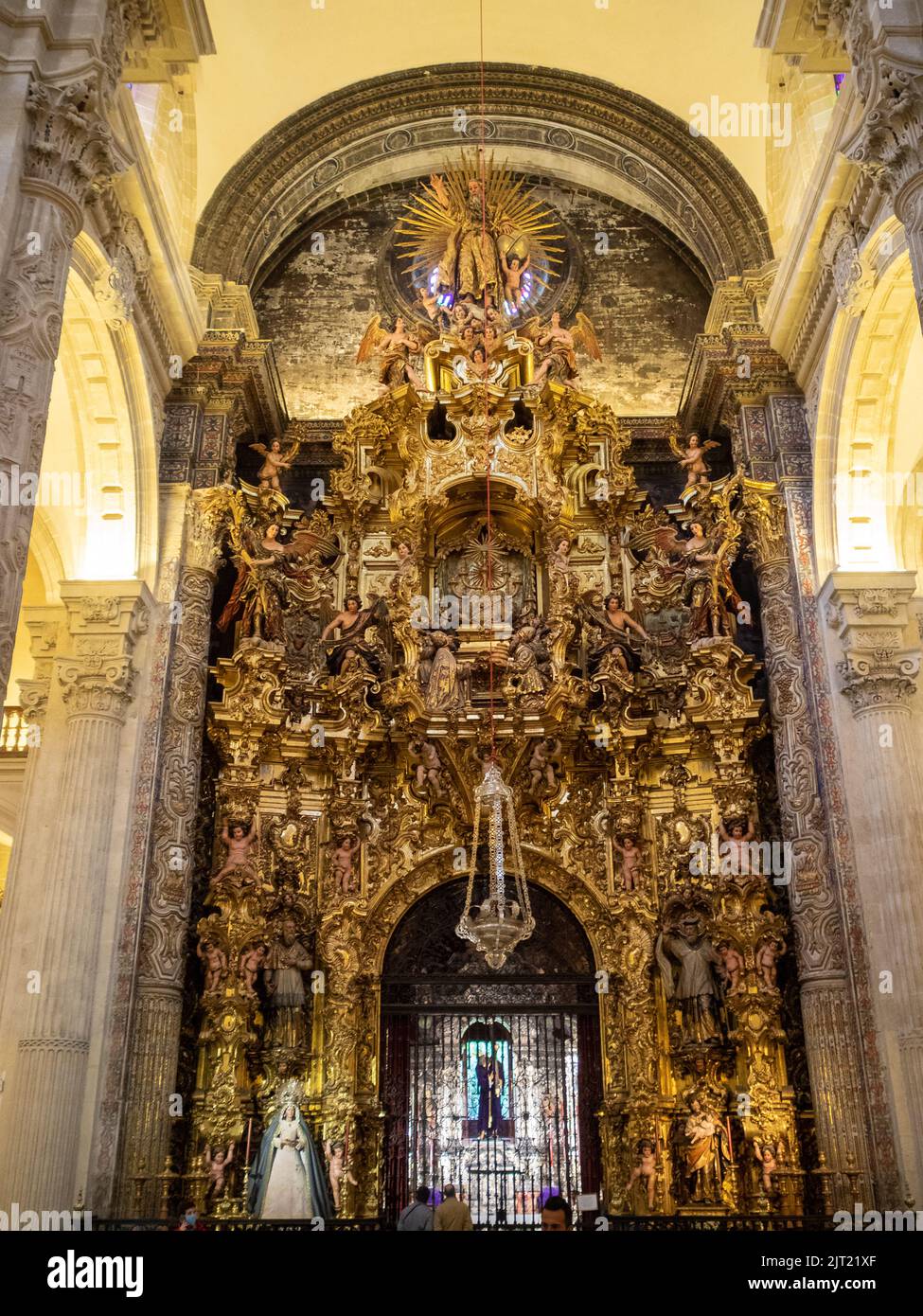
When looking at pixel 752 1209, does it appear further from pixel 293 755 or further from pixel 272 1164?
pixel 293 755

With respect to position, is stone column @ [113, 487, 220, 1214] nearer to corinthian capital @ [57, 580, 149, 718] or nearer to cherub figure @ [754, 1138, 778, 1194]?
corinthian capital @ [57, 580, 149, 718]

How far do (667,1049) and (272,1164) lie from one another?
4.33m

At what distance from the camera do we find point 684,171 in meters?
16.6

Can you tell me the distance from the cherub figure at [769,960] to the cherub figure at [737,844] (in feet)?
2.79

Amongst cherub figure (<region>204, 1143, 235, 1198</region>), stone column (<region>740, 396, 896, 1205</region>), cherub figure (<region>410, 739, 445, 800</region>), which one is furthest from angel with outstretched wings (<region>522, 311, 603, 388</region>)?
cherub figure (<region>204, 1143, 235, 1198</region>)

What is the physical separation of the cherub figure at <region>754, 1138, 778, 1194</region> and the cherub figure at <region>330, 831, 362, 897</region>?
202 inches

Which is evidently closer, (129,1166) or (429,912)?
(129,1166)

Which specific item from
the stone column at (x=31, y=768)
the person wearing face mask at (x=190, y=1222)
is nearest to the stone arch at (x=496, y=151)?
the stone column at (x=31, y=768)

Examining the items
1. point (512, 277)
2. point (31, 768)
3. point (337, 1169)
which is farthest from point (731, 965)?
point (512, 277)

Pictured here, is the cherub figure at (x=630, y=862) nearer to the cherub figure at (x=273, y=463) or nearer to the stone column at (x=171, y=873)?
the stone column at (x=171, y=873)

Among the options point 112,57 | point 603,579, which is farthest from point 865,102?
point 603,579

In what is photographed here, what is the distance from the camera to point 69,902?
1158cm

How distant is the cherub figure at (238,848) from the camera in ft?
42.2

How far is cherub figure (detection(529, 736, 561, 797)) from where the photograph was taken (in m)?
13.9
